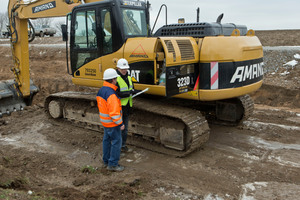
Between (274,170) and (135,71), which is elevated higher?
(135,71)

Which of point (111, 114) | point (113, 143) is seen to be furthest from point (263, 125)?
A: point (111, 114)

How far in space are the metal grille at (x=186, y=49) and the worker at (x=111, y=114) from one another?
4.02ft

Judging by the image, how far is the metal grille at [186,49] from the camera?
523 centimetres

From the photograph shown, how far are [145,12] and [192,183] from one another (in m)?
3.81

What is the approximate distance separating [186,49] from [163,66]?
51cm

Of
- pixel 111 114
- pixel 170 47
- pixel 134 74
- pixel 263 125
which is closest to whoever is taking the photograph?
pixel 111 114

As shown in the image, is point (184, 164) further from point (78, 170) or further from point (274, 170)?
point (78, 170)

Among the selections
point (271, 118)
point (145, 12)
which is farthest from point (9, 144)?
point (271, 118)

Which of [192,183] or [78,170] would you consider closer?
[192,183]

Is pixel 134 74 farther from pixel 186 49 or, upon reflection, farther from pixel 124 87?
pixel 186 49

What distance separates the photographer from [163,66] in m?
5.40

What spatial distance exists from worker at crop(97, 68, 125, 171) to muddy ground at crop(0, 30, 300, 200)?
1.00ft

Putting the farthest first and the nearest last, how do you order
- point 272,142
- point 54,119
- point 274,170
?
point 54,119 < point 272,142 < point 274,170

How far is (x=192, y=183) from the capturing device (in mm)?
4715
